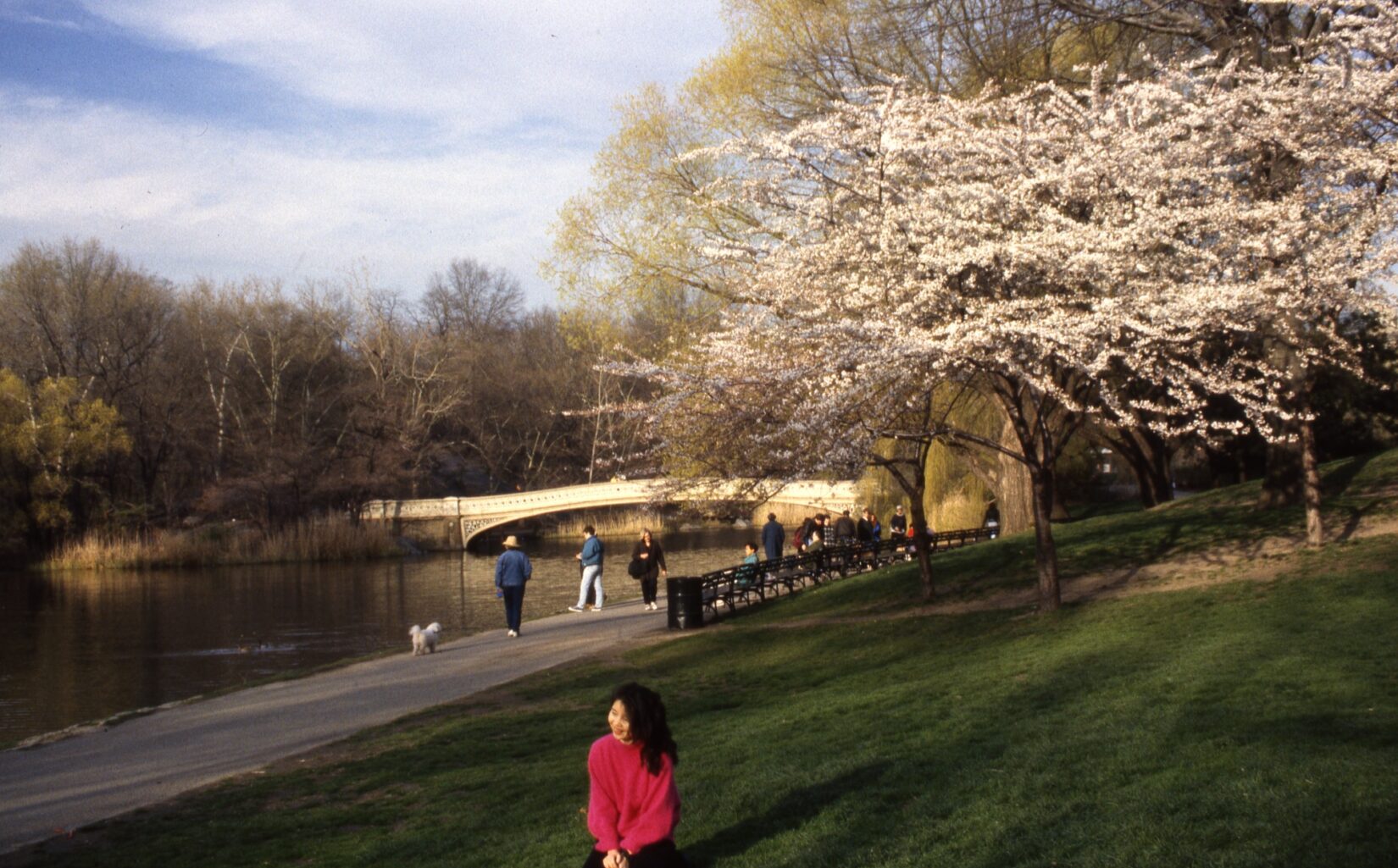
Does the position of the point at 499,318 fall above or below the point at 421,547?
above

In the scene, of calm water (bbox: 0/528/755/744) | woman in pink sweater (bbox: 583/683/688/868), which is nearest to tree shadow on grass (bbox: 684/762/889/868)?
woman in pink sweater (bbox: 583/683/688/868)

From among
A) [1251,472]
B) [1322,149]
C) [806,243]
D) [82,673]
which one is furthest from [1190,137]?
[1251,472]

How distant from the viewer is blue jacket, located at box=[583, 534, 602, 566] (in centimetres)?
2258

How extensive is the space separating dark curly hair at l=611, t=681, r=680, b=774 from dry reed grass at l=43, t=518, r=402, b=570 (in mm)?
45733

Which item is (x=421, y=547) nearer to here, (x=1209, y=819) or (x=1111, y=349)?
(x=1111, y=349)

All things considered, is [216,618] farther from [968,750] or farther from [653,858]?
[653,858]

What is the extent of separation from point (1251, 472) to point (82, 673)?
1158 inches

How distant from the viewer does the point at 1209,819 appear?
19.6 ft

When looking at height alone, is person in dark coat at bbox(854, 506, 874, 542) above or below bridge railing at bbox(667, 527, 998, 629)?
above

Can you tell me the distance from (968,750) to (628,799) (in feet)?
10.1

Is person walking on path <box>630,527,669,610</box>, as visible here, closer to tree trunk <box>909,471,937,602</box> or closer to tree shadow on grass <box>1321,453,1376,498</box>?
tree trunk <box>909,471,937,602</box>

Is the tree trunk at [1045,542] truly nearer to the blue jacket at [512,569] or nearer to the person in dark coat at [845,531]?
the blue jacket at [512,569]

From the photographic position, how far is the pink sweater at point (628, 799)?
5.89 meters

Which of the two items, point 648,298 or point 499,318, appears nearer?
point 648,298
